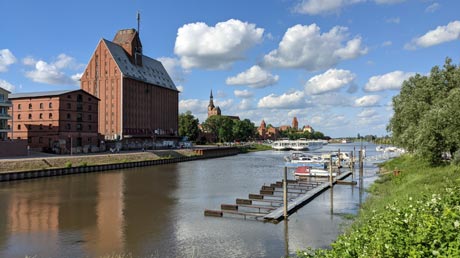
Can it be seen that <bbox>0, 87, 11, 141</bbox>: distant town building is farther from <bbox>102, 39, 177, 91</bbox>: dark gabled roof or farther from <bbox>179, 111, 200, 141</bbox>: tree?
<bbox>179, 111, 200, 141</bbox>: tree

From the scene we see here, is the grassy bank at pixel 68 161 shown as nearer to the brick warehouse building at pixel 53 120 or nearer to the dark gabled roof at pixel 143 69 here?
the brick warehouse building at pixel 53 120

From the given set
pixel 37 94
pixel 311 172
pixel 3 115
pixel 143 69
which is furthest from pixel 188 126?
pixel 311 172

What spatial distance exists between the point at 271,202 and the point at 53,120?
66769mm

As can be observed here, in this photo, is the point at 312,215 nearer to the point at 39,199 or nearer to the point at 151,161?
the point at 39,199

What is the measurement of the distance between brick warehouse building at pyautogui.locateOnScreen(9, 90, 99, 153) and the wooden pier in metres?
55.9

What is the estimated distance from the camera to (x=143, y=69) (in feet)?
438

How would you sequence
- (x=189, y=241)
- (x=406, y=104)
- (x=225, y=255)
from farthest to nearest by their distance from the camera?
(x=406, y=104) < (x=189, y=241) < (x=225, y=255)

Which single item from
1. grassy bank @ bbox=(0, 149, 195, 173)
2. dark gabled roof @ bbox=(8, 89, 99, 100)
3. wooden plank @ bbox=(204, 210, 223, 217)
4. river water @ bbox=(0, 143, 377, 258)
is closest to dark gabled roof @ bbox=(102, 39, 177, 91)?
dark gabled roof @ bbox=(8, 89, 99, 100)

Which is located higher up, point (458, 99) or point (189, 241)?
point (458, 99)

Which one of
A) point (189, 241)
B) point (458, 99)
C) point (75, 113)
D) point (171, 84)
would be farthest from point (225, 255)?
point (171, 84)

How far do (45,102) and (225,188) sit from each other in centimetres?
5827

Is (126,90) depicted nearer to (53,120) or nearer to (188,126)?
(53,120)

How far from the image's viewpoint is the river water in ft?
70.4

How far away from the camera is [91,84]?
388 feet
